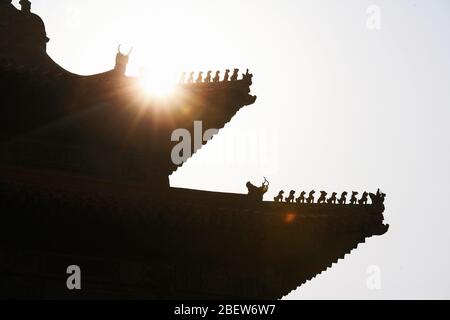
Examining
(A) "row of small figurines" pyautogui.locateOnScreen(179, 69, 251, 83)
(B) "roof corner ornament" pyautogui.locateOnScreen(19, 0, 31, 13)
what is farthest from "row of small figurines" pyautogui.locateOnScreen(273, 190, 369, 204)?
(B) "roof corner ornament" pyautogui.locateOnScreen(19, 0, 31, 13)

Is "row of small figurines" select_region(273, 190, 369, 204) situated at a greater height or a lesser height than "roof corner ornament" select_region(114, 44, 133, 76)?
lesser

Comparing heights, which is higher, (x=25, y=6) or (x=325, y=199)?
(x=25, y=6)

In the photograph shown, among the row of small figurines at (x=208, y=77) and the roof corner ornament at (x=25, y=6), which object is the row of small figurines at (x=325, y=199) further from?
the roof corner ornament at (x=25, y=6)

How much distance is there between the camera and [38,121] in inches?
617

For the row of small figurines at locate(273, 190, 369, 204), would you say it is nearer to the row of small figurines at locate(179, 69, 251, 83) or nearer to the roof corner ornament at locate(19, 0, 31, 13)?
the row of small figurines at locate(179, 69, 251, 83)

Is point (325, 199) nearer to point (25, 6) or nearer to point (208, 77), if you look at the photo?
point (208, 77)

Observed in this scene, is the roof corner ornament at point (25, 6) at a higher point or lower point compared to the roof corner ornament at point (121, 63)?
higher

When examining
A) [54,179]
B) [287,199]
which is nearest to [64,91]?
[54,179]

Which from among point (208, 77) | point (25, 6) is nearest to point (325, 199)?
point (208, 77)

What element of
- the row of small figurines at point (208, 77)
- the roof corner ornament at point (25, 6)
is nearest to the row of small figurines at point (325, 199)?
the row of small figurines at point (208, 77)

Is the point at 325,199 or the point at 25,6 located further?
the point at 25,6

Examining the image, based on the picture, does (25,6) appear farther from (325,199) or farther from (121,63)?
(325,199)
